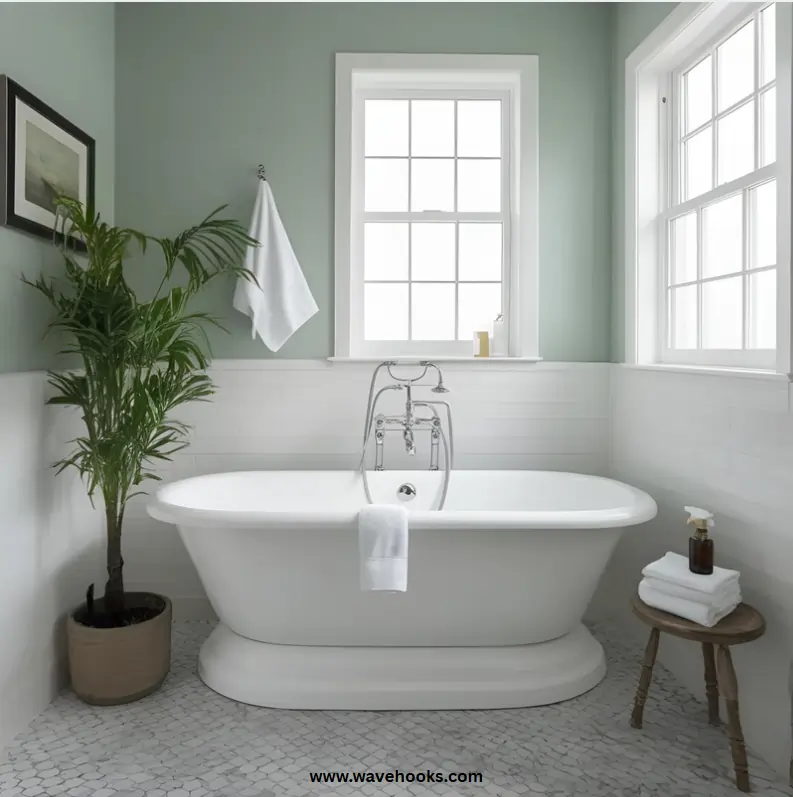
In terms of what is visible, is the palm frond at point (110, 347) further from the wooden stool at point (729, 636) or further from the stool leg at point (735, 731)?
the stool leg at point (735, 731)

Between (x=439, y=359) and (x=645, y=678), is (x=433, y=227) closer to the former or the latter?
(x=439, y=359)

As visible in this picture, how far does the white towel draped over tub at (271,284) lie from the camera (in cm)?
290

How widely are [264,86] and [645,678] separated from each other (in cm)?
276


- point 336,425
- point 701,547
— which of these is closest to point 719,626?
point 701,547

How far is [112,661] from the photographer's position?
2.25 m

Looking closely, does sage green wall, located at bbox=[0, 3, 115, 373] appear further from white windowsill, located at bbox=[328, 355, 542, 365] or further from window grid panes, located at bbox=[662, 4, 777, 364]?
window grid panes, located at bbox=[662, 4, 777, 364]

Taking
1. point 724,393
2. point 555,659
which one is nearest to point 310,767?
point 555,659

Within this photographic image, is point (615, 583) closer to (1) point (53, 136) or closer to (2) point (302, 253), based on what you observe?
(2) point (302, 253)

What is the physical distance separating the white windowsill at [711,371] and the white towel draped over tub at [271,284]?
1.43 m

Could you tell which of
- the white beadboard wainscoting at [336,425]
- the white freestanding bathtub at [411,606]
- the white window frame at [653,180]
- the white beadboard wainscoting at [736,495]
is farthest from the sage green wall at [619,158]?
the white freestanding bathtub at [411,606]

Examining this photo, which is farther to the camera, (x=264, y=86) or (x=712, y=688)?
(x=264, y=86)

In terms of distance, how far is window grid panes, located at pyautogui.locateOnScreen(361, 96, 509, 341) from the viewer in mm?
3158

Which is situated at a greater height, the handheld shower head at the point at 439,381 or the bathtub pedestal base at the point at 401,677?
the handheld shower head at the point at 439,381

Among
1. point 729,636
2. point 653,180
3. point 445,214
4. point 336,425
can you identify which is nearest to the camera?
point 729,636
